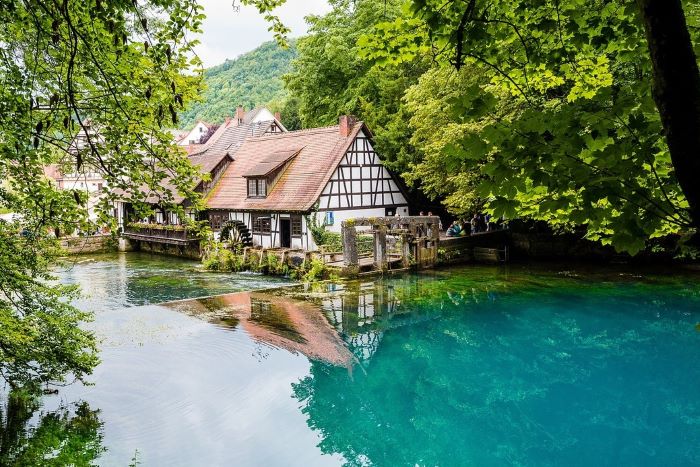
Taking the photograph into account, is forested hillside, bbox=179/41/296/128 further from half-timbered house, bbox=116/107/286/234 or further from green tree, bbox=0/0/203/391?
green tree, bbox=0/0/203/391

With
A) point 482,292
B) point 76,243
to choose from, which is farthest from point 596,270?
point 76,243

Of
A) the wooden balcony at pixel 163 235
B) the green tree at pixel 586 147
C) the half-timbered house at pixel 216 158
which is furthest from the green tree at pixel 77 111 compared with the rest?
the wooden balcony at pixel 163 235

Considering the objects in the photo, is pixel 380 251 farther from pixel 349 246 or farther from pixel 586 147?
pixel 586 147

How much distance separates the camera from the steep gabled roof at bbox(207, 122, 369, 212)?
997 inches

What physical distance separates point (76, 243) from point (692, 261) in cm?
3134

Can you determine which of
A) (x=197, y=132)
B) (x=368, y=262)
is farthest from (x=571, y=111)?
(x=197, y=132)

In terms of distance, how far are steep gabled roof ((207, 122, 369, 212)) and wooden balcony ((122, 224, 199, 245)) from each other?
220cm

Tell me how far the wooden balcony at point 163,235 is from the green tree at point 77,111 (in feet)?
71.1

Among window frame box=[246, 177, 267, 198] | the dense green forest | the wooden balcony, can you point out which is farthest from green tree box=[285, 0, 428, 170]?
the dense green forest

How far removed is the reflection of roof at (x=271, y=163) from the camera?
88.7ft

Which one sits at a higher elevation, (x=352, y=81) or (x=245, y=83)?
(x=245, y=83)

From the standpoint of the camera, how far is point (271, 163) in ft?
90.8

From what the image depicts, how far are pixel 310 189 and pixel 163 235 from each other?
10.9m

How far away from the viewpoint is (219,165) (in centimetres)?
3141
